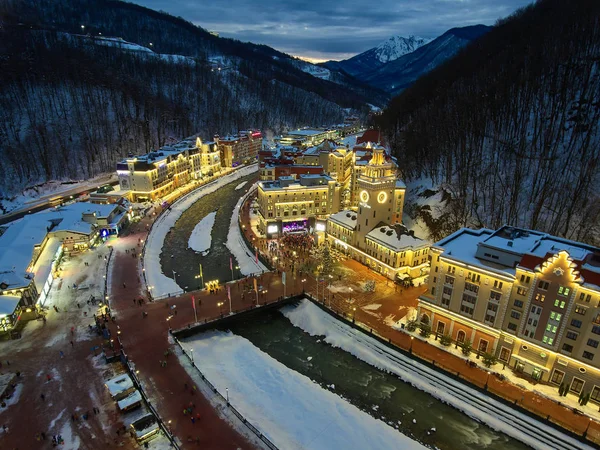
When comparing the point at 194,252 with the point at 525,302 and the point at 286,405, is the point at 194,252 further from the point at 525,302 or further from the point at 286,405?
the point at 525,302

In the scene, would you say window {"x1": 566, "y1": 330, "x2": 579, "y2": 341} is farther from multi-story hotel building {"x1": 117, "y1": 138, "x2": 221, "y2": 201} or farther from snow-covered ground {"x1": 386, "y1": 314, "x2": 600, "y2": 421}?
multi-story hotel building {"x1": 117, "y1": 138, "x2": 221, "y2": 201}

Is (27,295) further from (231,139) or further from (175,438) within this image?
(231,139)

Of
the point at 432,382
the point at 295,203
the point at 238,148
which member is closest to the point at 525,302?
the point at 432,382

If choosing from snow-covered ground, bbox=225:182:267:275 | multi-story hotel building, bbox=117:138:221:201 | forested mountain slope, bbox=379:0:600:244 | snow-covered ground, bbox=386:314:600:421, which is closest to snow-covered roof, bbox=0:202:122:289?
multi-story hotel building, bbox=117:138:221:201

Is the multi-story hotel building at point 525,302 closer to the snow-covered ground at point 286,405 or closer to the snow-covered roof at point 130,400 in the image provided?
the snow-covered ground at point 286,405

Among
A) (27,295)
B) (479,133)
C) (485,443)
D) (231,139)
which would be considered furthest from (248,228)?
(231,139)

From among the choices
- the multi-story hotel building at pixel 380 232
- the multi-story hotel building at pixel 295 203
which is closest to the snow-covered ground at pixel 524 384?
the multi-story hotel building at pixel 380 232
